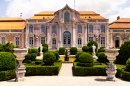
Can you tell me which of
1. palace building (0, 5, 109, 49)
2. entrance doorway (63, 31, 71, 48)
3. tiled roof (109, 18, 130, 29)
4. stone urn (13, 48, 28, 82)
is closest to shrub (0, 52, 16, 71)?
stone urn (13, 48, 28, 82)

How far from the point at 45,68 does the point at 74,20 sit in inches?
829

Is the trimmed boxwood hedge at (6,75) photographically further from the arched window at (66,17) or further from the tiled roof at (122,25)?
the tiled roof at (122,25)

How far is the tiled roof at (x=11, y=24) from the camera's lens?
33219mm

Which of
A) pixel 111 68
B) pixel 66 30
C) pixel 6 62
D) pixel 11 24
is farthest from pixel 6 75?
pixel 11 24

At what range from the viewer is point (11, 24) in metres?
34.3

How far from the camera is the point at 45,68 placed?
1171 cm

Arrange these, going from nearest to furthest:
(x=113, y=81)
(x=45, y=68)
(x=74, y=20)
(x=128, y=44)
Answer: (x=113, y=81) < (x=45, y=68) < (x=128, y=44) < (x=74, y=20)

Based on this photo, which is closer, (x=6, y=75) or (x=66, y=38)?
(x=6, y=75)

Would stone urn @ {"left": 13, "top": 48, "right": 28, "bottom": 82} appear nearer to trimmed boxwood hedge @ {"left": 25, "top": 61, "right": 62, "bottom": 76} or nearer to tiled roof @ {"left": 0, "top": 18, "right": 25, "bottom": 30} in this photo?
trimmed boxwood hedge @ {"left": 25, "top": 61, "right": 62, "bottom": 76}

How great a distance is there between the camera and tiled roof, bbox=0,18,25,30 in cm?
3322

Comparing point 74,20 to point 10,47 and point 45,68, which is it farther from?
point 45,68

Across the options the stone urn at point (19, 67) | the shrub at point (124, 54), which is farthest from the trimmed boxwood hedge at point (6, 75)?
the shrub at point (124, 54)

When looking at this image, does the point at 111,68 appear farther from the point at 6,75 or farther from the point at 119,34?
the point at 119,34

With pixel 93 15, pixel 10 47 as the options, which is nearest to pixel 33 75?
pixel 10 47
